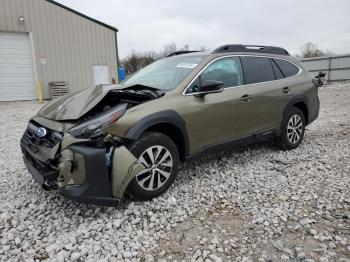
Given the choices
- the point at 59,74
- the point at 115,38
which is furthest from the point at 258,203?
the point at 115,38

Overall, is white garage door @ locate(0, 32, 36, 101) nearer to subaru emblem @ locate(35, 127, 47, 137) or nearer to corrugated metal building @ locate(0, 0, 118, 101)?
corrugated metal building @ locate(0, 0, 118, 101)

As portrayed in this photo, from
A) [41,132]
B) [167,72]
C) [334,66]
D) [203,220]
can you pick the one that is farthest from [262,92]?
[334,66]

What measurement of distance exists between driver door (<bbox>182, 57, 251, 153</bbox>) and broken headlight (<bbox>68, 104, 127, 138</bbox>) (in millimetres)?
880

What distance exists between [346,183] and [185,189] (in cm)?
203

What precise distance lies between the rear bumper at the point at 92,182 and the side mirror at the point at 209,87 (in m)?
1.50

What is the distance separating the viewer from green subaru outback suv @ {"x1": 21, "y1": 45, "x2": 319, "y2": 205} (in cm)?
298

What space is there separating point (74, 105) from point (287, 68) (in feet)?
12.2

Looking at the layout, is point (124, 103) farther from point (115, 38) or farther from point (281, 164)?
point (115, 38)

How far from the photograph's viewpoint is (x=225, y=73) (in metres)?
4.35

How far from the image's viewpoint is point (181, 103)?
3646 millimetres

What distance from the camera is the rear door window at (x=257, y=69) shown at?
4.62 m

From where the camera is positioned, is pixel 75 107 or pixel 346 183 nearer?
pixel 75 107

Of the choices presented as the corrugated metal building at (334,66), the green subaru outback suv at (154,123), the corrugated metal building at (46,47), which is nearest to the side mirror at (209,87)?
the green subaru outback suv at (154,123)

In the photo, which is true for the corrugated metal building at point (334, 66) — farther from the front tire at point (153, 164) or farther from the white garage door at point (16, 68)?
the front tire at point (153, 164)
